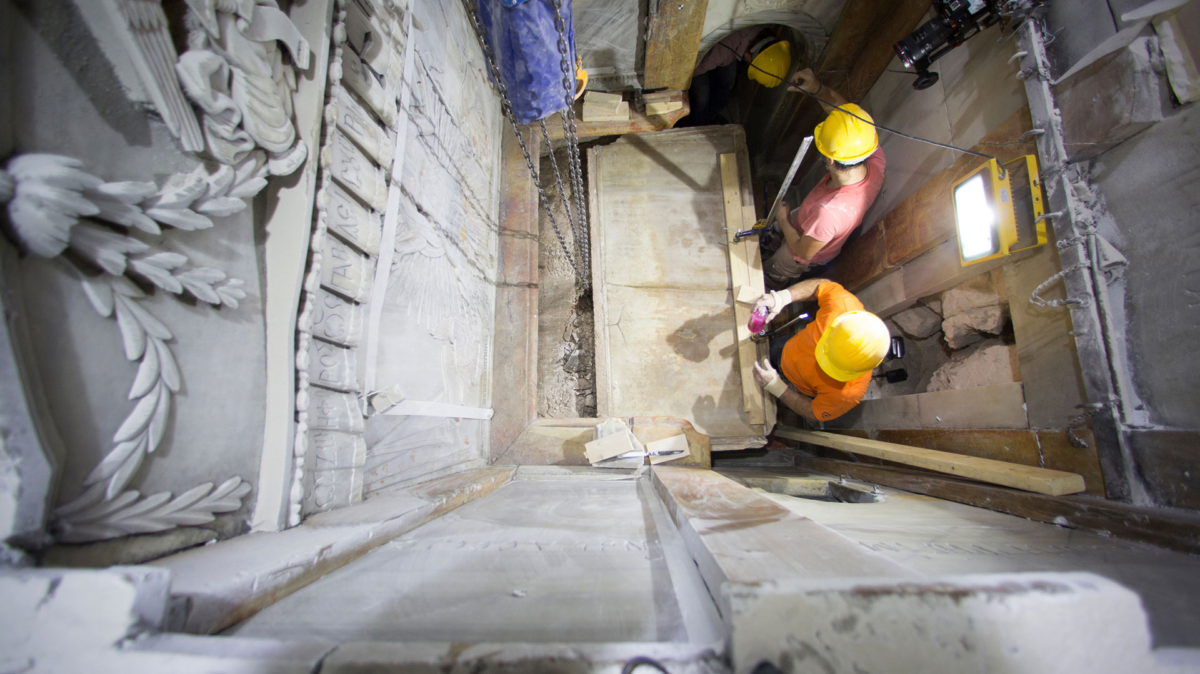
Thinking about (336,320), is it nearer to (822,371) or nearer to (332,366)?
(332,366)

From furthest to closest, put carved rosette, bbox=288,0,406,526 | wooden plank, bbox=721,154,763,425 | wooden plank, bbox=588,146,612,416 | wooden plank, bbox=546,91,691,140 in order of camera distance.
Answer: wooden plank, bbox=546,91,691,140
wooden plank, bbox=588,146,612,416
wooden plank, bbox=721,154,763,425
carved rosette, bbox=288,0,406,526

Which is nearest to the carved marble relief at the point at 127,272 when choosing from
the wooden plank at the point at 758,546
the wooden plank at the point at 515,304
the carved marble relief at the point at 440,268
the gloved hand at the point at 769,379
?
the carved marble relief at the point at 440,268

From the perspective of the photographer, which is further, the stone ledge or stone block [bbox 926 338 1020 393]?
stone block [bbox 926 338 1020 393]

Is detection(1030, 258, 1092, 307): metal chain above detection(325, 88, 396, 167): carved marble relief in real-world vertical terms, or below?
below

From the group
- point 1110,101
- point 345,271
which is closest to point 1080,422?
point 1110,101

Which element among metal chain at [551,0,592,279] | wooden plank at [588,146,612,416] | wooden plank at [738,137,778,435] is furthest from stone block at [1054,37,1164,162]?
wooden plank at [588,146,612,416]

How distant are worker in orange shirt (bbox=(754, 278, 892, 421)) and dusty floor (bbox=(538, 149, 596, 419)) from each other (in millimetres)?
1557

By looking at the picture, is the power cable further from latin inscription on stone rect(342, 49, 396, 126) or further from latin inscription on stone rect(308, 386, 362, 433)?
latin inscription on stone rect(308, 386, 362, 433)

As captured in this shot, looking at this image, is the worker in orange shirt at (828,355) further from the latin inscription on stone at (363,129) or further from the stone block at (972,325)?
the latin inscription on stone at (363,129)

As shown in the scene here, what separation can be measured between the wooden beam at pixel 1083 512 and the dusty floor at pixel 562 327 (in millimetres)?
2497

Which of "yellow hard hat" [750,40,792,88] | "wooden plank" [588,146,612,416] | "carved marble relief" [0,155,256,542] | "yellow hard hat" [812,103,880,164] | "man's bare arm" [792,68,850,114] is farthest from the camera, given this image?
"yellow hard hat" [750,40,792,88]

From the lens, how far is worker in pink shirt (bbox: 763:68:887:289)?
3182 mm

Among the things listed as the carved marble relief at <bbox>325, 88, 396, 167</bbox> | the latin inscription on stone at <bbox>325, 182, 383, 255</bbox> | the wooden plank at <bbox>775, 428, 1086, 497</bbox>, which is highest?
the carved marble relief at <bbox>325, 88, 396, 167</bbox>

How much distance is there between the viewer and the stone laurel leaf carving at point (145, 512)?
778 mm
